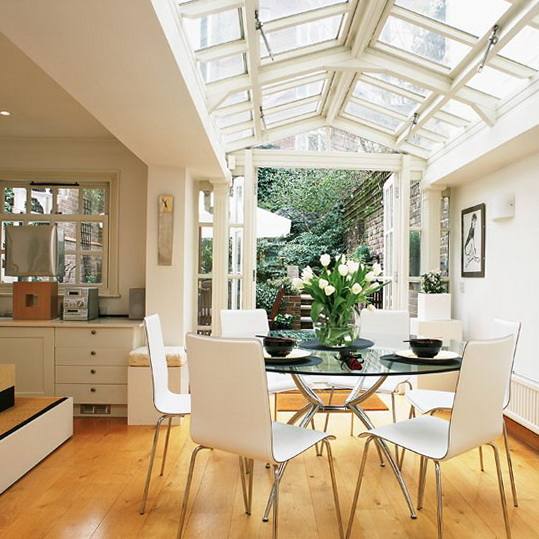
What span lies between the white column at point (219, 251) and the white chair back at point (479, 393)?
10.7ft

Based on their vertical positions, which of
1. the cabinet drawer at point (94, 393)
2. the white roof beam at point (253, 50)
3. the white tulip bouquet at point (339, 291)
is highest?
the white roof beam at point (253, 50)

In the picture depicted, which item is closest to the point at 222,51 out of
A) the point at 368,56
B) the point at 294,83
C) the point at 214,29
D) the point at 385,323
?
the point at 214,29

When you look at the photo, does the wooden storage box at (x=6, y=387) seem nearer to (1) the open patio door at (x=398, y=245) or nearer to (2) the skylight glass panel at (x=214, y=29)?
(2) the skylight glass panel at (x=214, y=29)

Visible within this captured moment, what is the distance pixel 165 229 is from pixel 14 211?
1.66 m

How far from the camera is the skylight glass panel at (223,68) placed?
3.31m

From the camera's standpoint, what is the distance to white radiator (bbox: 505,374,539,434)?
359 cm

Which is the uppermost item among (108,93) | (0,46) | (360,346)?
(0,46)

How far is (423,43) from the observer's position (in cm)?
343

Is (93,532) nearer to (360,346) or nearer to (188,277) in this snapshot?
(360,346)

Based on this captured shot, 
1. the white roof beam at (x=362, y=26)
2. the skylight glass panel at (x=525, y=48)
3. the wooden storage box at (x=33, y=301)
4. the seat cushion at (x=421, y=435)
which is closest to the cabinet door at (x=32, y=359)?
the wooden storage box at (x=33, y=301)

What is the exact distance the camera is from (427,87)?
375 cm

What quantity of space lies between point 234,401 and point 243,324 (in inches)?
72.6

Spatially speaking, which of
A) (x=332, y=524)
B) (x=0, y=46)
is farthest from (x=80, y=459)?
(x=0, y=46)

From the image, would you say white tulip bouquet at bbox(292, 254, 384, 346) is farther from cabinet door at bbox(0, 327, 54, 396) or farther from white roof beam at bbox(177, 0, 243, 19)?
cabinet door at bbox(0, 327, 54, 396)
